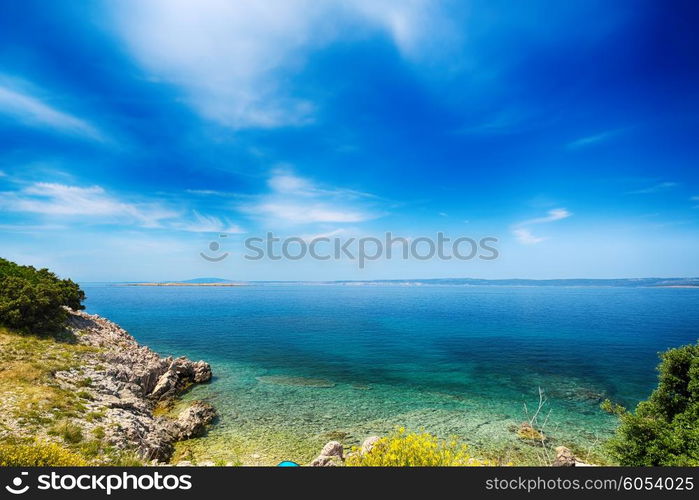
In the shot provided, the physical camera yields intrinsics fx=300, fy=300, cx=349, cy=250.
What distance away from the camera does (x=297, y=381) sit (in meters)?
34.2

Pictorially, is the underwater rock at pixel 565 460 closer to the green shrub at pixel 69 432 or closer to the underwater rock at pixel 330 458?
the underwater rock at pixel 330 458

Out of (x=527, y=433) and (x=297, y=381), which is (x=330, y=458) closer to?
(x=527, y=433)

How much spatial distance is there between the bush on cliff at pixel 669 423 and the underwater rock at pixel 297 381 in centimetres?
2466

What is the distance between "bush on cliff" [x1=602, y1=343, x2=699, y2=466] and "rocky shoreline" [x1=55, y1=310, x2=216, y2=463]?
2414 cm

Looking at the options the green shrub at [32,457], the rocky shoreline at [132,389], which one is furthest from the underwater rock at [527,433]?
the green shrub at [32,457]

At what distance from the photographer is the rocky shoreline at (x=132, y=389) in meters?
16.9

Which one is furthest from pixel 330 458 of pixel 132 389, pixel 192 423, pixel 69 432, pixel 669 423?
pixel 132 389

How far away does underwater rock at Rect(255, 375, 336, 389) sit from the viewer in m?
32.9

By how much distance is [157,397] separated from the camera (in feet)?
90.7

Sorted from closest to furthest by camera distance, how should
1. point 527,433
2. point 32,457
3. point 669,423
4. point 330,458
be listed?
point 32,457, point 669,423, point 330,458, point 527,433

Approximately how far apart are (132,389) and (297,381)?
51.2ft
